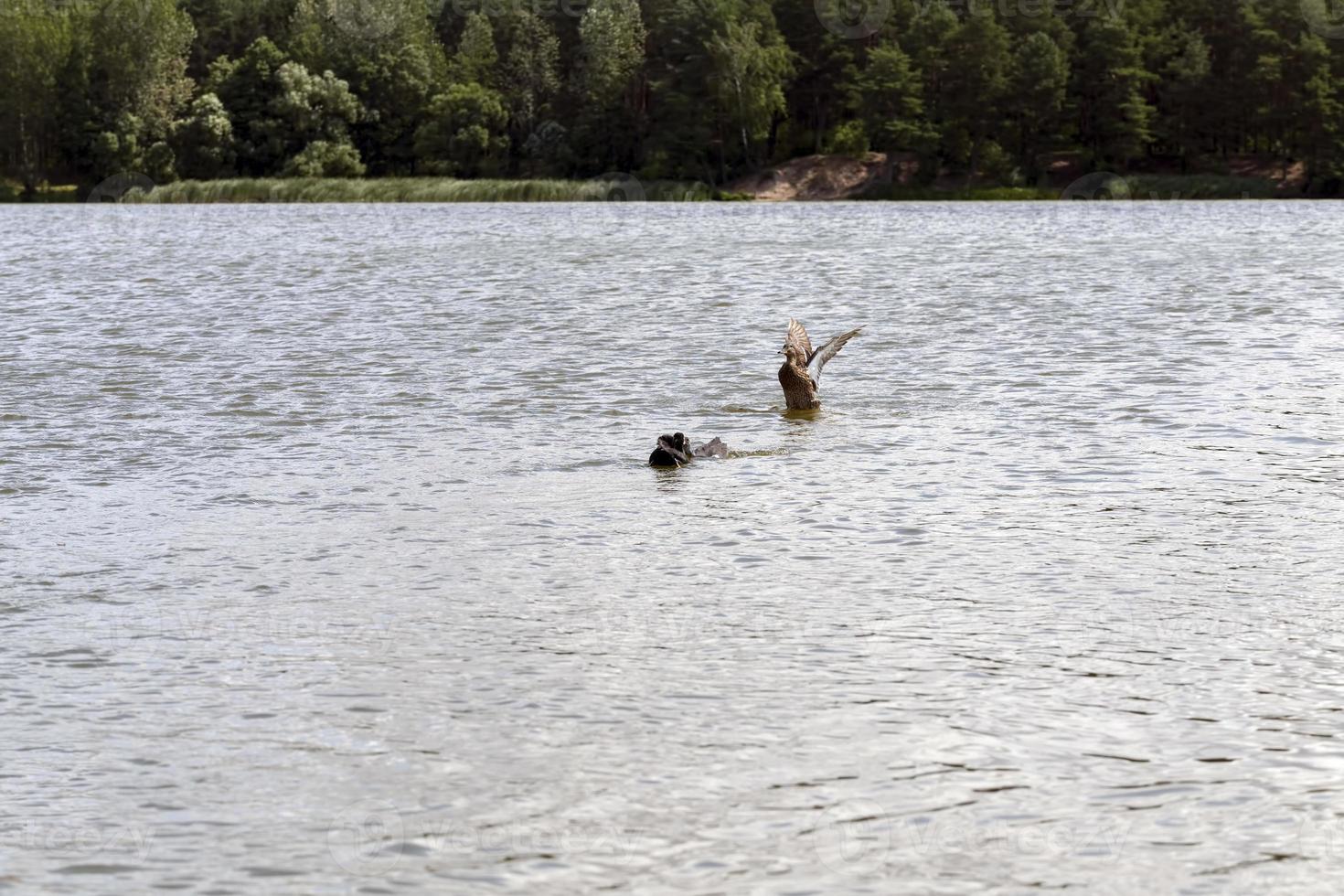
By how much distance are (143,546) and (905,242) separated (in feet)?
162

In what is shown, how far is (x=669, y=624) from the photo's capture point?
9977 millimetres

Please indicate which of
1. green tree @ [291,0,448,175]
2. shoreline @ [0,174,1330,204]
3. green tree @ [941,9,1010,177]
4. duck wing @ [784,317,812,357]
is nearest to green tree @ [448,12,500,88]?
green tree @ [291,0,448,175]

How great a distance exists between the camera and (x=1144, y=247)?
54031 mm

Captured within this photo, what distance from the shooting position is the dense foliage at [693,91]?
11650 cm

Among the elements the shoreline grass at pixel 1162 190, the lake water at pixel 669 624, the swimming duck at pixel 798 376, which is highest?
the shoreline grass at pixel 1162 190

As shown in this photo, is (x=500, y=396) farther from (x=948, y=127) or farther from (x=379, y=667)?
(x=948, y=127)

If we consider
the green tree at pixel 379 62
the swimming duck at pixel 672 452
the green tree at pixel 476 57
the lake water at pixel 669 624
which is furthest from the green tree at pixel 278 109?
the swimming duck at pixel 672 452

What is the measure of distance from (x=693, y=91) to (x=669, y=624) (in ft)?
388

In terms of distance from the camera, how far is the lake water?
6.99 m

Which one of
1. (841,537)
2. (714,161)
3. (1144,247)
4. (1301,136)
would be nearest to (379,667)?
(841,537)

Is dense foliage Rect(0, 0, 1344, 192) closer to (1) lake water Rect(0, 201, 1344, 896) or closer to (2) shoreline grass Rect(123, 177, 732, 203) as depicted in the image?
(2) shoreline grass Rect(123, 177, 732, 203)

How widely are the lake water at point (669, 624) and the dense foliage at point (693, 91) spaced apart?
319 ft

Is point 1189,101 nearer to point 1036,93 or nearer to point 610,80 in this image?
point 1036,93

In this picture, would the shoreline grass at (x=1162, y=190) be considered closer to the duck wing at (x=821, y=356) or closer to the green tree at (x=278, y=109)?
the green tree at (x=278, y=109)
